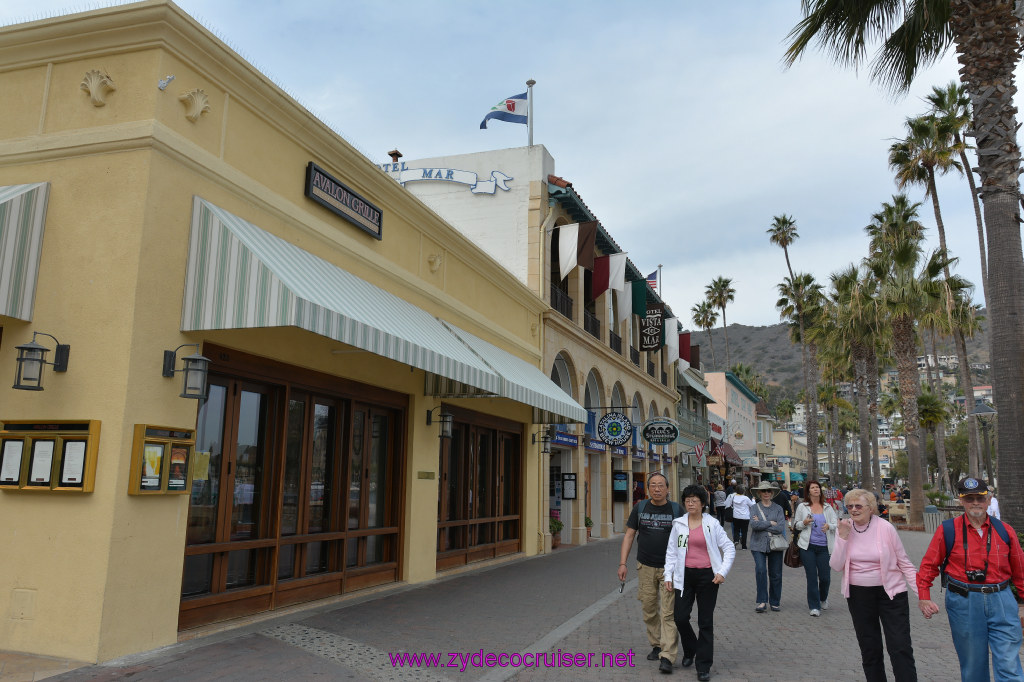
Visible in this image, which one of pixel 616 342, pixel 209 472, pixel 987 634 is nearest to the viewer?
pixel 987 634

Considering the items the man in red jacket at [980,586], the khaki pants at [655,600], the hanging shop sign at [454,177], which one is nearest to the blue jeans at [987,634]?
the man in red jacket at [980,586]

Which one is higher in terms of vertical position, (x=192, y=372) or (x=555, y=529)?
(x=192, y=372)

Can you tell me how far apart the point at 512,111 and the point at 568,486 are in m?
10.1

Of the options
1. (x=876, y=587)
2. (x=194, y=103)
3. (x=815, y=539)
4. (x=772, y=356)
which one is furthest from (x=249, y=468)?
(x=772, y=356)

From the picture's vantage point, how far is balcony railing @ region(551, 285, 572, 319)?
64.7 feet

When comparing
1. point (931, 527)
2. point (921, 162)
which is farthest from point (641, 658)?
point (921, 162)

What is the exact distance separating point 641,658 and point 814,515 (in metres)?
4.17

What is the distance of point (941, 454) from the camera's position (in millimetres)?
36938

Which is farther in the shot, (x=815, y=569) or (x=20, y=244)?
(x=815, y=569)

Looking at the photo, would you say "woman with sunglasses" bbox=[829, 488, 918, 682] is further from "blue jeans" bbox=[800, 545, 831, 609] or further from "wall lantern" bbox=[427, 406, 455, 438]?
"wall lantern" bbox=[427, 406, 455, 438]

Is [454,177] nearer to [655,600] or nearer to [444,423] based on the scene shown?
[444,423]

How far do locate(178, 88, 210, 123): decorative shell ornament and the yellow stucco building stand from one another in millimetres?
15

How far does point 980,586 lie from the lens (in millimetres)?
5191

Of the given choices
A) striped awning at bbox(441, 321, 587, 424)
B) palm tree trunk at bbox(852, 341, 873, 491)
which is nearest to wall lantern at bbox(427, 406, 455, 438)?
striped awning at bbox(441, 321, 587, 424)
